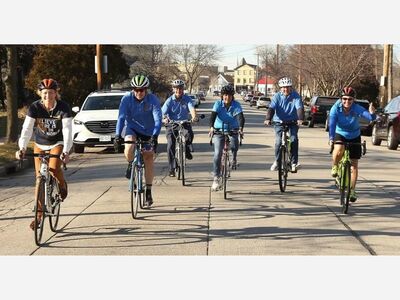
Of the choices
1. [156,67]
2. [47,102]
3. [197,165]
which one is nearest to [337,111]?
[47,102]

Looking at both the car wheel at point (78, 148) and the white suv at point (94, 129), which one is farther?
the car wheel at point (78, 148)

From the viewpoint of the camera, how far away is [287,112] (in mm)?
10688

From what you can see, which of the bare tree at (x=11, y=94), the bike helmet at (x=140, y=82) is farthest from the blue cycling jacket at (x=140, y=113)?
the bare tree at (x=11, y=94)

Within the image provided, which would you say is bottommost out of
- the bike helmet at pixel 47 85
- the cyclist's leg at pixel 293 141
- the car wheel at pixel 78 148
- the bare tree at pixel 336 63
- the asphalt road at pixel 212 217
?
the car wheel at pixel 78 148

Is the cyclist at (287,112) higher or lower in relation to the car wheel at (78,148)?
higher

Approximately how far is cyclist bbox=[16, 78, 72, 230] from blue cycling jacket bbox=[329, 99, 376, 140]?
394cm

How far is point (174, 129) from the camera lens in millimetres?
11555

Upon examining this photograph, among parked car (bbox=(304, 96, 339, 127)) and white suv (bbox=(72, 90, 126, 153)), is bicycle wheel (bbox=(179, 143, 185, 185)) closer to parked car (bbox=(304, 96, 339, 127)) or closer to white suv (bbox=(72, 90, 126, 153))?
white suv (bbox=(72, 90, 126, 153))

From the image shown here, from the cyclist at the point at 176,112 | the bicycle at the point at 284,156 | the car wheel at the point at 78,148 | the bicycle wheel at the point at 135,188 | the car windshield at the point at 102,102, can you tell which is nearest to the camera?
the bicycle wheel at the point at 135,188

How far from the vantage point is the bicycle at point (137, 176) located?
7910 mm

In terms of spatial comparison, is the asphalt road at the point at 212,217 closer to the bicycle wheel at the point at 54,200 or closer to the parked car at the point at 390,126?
the bicycle wheel at the point at 54,200

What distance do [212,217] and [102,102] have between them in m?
11.2

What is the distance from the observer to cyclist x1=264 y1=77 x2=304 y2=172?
415 inches

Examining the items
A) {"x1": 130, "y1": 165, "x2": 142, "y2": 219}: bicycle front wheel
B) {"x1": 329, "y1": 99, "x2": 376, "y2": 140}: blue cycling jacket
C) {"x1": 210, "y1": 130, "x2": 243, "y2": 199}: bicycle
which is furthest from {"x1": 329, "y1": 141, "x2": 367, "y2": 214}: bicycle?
{"x1": 130, "y1": 165, "x2": 142, "y2": 219}: bicycle front wheel
